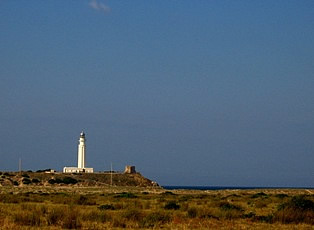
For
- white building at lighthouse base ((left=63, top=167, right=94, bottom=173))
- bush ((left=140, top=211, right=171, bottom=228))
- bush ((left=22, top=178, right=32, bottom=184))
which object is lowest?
bush ((left=140, top=211, right=171, bottom=228))

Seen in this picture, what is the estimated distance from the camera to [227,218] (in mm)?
24641

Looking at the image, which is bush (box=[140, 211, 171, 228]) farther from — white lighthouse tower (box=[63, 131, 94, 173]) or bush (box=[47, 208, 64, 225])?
white lighthouse tower (box=[63, 131, 94, 173])

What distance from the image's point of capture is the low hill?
10056cm

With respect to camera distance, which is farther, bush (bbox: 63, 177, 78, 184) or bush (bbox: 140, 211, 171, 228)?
bush (bbox: 63, 177, 78, 184)

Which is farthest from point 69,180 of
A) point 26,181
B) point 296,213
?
point 296,213

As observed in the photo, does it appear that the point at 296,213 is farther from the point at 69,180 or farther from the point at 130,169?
the point at 130,169

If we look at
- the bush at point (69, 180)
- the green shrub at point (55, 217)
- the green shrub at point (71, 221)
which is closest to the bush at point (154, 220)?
the green shrub at point (71, 221)

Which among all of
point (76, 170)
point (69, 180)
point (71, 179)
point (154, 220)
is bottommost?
point (154, 220)

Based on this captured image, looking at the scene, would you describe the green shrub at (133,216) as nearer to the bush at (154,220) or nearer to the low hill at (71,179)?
the bush at (154,220)

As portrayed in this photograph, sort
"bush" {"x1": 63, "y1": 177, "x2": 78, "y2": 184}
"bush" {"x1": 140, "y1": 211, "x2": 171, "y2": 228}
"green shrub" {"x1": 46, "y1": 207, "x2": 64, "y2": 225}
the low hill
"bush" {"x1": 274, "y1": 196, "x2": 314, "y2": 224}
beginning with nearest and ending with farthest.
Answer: "green shrub" {"x1": 46, "y1": 207, "x2": 64, "y2": 225} < "bush" {"x1": 140, "y1": 211, "x2": 171, "y2": 228} < "bush" {"x1": 274, "y1": 196, "x2": 314, "y2": 224} < the low hill < "bush" {"x1": 63, "y1": 177, "x2": 78, "y2": 184}

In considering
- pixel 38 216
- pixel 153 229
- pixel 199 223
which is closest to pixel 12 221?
pixel 38 216

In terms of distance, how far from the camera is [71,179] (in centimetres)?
10431

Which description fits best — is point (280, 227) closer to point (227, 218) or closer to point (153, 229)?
point (227, 218)

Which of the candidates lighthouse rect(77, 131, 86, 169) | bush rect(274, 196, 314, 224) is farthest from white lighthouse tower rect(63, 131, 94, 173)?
bush rect(274, 196, 314, 224)
